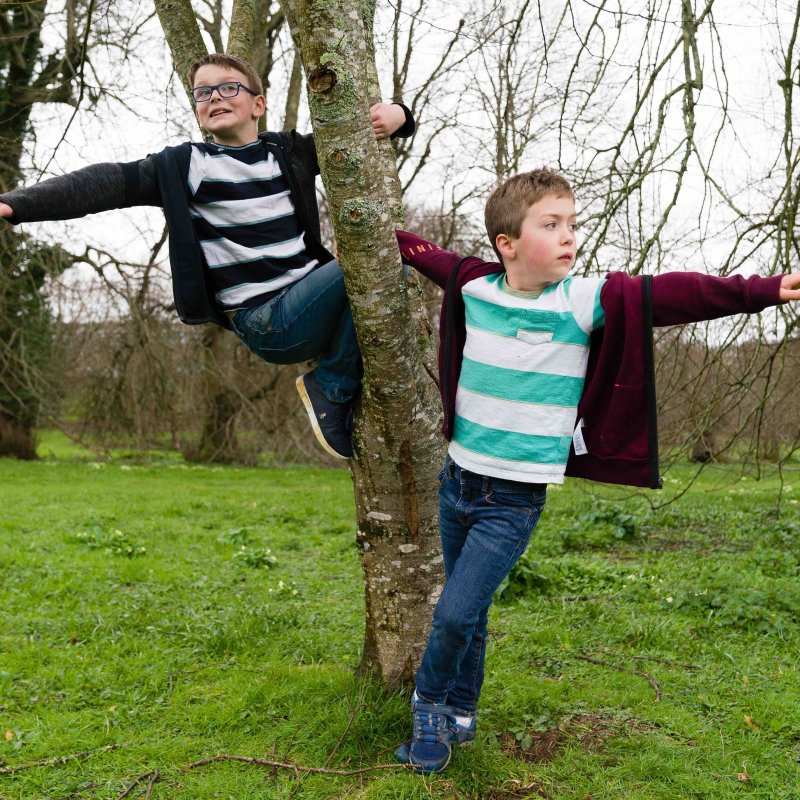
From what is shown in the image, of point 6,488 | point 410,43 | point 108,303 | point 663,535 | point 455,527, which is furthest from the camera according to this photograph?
point 108,303

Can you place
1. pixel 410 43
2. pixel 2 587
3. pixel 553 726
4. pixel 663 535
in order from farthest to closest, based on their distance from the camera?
1. pixel 410 43
2. pixel 663 535
3. pixel 2 587
4. pixel 553 726

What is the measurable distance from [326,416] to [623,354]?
1.13m

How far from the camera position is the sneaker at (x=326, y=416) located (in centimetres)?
297

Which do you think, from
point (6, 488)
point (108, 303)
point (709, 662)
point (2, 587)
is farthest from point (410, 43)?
point (709, 662)

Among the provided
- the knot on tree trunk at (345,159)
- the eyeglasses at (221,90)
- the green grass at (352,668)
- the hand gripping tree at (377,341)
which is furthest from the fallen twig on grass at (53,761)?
the eyeglasses at (221,90)

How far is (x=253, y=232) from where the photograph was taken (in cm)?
284

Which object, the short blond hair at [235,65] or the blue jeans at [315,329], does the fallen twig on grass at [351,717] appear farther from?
the short blond hair at [235,65]

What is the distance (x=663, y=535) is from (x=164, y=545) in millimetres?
4452

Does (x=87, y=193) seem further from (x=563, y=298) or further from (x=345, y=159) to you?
(x=563, y=298)

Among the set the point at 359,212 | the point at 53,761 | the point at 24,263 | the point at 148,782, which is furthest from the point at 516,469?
the point at 24,263

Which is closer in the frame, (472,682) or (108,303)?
(472,682)

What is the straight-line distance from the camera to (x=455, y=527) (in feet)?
8.55

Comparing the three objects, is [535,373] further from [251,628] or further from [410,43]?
[410,43]

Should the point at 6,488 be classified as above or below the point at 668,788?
below
